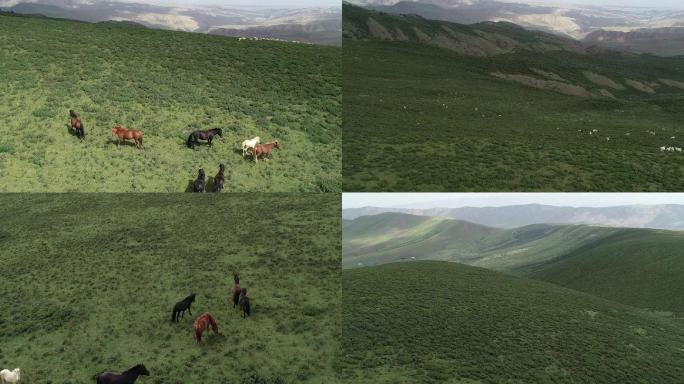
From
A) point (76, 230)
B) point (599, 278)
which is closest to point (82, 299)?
point (76, 230)

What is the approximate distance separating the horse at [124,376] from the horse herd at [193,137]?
1972 centimetres

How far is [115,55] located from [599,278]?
2792 inches

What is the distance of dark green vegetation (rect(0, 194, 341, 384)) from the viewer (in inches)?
812

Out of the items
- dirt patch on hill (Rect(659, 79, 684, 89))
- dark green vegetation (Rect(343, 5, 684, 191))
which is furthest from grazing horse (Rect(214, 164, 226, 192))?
dirt patch on hill (Rect(659, 79, 684, 89))

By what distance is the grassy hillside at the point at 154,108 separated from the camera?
1268 inches

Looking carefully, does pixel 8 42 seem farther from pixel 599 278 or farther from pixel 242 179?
pixel 599 278

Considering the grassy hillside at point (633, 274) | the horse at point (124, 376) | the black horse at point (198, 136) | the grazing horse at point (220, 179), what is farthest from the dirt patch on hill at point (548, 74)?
the horse at point (124, 376)

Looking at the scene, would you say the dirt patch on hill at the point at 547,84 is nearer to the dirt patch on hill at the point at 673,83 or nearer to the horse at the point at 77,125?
the dirt patch on hill at the point at 673,83

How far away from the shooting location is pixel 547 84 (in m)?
107

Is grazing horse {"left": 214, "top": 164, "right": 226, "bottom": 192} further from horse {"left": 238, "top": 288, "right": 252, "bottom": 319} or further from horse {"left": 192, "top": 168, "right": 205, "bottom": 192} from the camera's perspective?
horse {"left": 238, "top": 288, "right": 252, "bottom": 319}

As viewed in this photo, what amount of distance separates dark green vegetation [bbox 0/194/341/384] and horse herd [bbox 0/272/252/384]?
1.77ft

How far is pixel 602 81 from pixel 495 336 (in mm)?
134769

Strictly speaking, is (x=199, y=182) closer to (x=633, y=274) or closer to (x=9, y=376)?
(x=9, y=376)

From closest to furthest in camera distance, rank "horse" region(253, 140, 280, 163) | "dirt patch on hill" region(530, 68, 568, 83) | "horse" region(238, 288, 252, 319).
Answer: "horse" region(238, 288, 252, 319) < "horse" region(253, 140, 280, 163) < "dirt patch on hill" region(530, 68, 568, 83)
